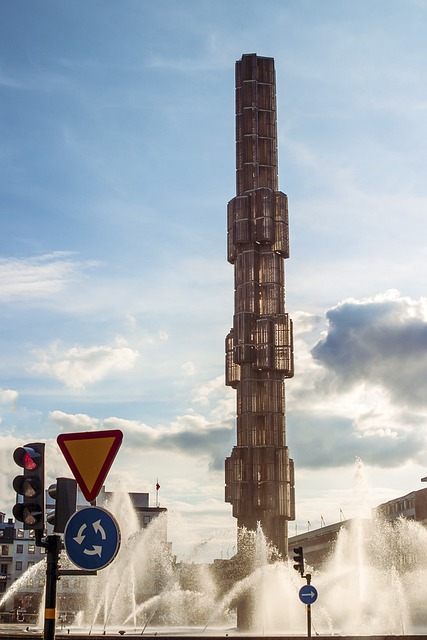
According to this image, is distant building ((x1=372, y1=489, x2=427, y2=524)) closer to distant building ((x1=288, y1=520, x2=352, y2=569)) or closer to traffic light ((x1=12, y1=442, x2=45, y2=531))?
distant building ((x1=288, y1=520, x2=352, y2=569))

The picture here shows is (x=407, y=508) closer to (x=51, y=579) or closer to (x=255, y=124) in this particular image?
(x=255, y=124)

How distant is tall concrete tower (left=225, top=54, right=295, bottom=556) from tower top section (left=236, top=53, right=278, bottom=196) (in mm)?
104

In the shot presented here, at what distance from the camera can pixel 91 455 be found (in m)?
8.68

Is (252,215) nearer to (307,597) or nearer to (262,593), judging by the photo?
(262,593)

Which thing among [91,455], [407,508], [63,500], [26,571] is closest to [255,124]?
[407,508]

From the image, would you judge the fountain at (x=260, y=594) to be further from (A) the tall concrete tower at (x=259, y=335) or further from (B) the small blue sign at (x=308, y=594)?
(B) the small blue sign at (x=308, y=594)

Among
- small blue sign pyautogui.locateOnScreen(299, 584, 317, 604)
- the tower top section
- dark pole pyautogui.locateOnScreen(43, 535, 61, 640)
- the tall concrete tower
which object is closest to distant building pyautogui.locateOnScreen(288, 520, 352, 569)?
the tall concrete tower

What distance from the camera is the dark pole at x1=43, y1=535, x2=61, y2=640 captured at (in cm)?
A: 970

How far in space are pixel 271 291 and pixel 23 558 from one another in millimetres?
60162

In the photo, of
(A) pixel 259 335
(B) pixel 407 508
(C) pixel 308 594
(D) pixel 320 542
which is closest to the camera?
(C) pixel 308 594

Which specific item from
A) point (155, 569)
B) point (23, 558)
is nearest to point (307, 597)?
point (155, 569)

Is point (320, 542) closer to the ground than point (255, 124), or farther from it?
closer to the ground

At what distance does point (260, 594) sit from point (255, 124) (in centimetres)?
4679

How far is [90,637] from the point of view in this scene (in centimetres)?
4338
